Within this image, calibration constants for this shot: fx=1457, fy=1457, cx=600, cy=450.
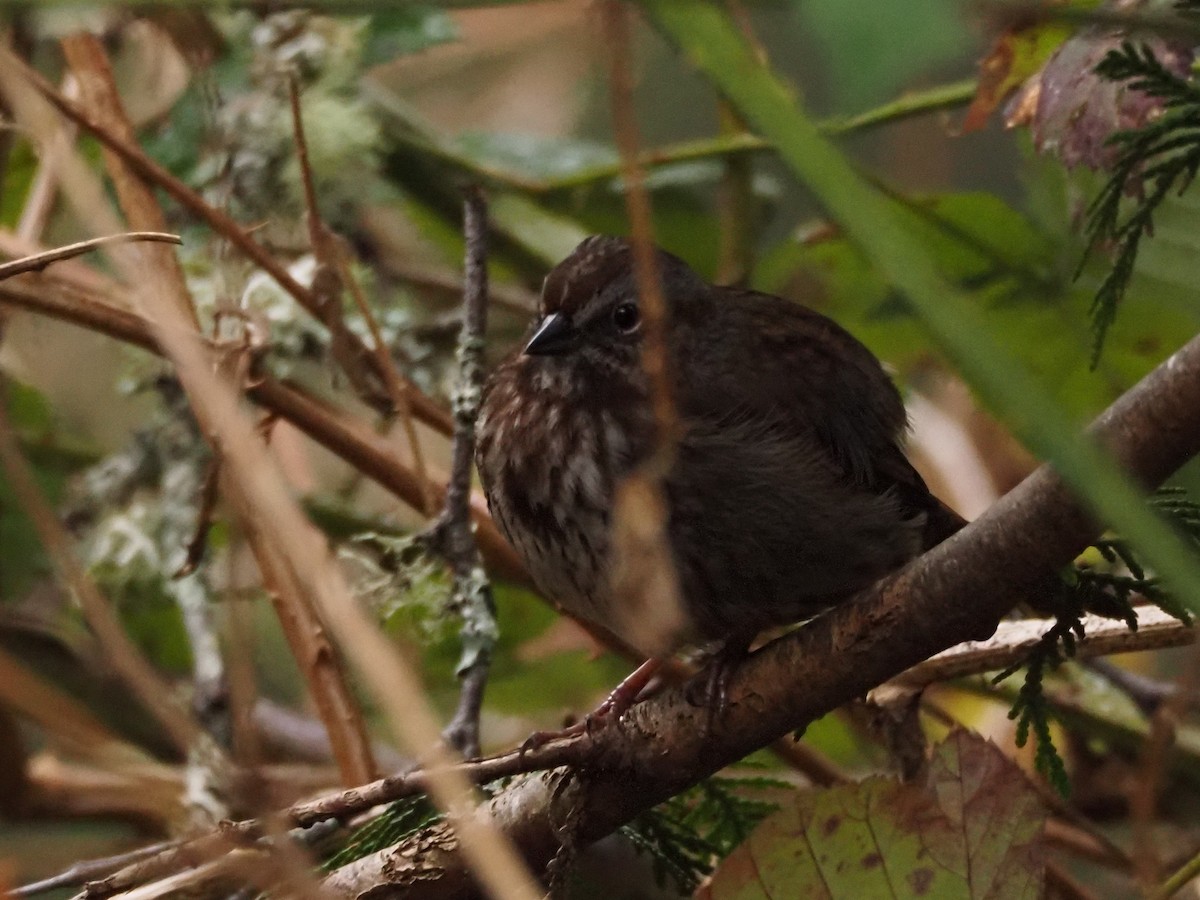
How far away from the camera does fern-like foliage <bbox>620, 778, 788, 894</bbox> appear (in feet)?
6.09

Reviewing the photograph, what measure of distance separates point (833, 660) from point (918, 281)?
0.65m

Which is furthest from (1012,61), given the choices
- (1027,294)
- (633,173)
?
(633,173)

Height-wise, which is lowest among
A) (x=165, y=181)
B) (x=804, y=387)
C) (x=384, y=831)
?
(x=384, y=831)

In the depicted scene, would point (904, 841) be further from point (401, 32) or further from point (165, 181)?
point (401, 32)

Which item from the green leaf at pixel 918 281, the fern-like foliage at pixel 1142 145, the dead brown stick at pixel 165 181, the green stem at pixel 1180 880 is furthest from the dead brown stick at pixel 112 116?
the green stem at pixel 1180 880

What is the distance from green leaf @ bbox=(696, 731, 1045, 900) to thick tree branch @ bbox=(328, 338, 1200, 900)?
140 millimetres

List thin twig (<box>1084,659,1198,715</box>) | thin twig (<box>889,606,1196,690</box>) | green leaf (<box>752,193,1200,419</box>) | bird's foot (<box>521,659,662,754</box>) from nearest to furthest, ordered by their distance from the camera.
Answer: bird's foot (<box>521,659,662,754</box>) → thin twig (<box>889,606,1196,690</box>) → thin twig (<box>1084,659,1198,715</box>) → green leaf (<box>752,193,1200,419</box>)

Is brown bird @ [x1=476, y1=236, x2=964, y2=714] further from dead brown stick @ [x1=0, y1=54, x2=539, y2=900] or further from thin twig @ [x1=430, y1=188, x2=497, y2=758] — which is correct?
dead brown stick @ [x1=0, y1=54, x2=539, y2=900]

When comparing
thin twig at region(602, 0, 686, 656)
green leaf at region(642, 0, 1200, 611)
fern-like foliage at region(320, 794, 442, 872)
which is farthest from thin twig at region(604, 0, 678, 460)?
fern-like foliage at region(320, 794, 442, 872)

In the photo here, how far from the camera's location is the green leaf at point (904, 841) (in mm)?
1569

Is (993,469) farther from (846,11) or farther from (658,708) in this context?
(846,11)

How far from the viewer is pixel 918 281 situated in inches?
32.4

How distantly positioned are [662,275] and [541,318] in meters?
0.20

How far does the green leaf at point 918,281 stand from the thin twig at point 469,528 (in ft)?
4.13
